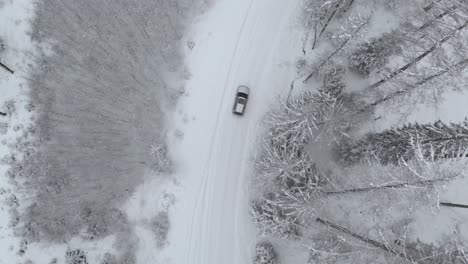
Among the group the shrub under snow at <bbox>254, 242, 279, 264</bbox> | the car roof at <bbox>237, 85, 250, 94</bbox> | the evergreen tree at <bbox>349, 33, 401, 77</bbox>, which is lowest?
the shrub under snow at <bbox>254, 242, 279, 264</bbox>

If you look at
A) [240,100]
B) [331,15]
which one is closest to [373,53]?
[331,15]

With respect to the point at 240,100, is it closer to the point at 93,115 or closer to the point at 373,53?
the point at 373,53

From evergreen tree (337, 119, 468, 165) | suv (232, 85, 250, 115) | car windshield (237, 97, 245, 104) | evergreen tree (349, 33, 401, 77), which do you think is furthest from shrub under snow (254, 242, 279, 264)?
evergreen tree (349, 33, 401, 77)

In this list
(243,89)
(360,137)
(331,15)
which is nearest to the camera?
(360,137)

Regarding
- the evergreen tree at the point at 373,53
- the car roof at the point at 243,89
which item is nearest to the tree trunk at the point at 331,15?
the evergreen tree at the point at 373,53

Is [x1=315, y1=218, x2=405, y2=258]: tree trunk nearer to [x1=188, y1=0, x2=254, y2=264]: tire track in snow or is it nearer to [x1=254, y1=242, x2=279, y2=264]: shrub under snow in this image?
[x1=254, y1=242, x2=279, y2=264]: shrub under snow

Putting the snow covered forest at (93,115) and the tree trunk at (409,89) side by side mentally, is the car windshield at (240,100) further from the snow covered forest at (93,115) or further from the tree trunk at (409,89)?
the tree trunk at (409,89)
